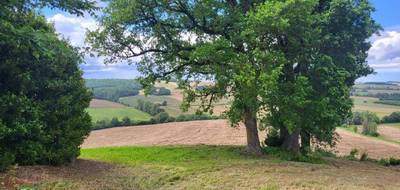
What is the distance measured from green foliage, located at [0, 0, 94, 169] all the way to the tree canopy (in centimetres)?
821

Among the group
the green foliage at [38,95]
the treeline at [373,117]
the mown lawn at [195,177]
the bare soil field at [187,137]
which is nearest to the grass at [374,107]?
the treeline at [373,117]

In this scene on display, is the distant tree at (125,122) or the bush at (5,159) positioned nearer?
the bush at (5,159)

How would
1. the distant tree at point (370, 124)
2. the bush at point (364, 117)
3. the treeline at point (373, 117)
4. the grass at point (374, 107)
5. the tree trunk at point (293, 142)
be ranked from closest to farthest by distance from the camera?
the tree trunk at point (293, 142) → the distant tree at point (370, 124) → the bush at point (364, 117) → the treeline at point (373, 117) → the grass at point (374, 107)

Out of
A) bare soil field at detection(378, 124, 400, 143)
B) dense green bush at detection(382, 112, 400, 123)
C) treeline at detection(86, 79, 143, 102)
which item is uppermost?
treeline at detection(86, 79, 143, 102)

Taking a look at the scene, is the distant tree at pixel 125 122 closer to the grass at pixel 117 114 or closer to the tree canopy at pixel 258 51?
the grass at pixel 117 114

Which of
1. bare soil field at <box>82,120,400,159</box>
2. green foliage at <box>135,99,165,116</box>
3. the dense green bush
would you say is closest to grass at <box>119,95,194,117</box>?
green foliage at <box>135,99,165,116</box>

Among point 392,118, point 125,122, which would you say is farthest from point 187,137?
point 392,118

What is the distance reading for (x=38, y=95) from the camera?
20.9 metres

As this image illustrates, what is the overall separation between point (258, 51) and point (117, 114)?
183 ft

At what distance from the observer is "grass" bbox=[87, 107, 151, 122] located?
77312mm

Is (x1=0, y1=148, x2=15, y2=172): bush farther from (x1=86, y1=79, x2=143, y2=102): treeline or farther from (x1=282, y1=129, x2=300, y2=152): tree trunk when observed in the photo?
(x1=86, y1=79, x2=143, y2=102): treeline

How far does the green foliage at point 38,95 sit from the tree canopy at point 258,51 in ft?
26.9

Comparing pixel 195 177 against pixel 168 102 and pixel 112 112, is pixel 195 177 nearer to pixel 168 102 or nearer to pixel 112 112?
pixel 112 112

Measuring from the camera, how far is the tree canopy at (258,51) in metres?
26.0
